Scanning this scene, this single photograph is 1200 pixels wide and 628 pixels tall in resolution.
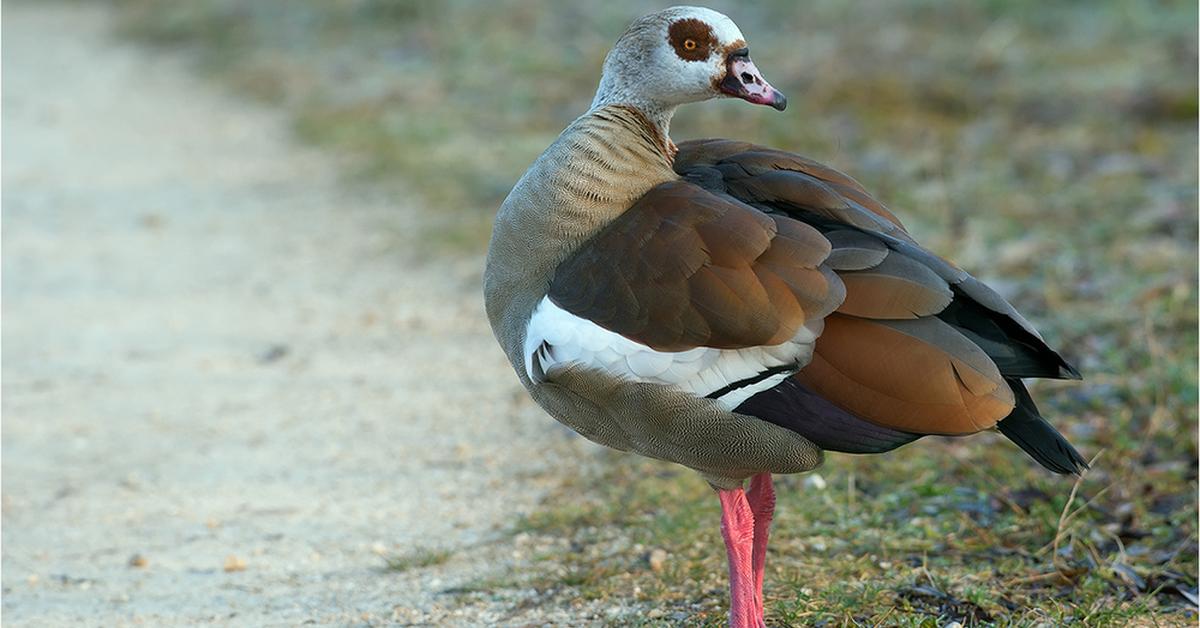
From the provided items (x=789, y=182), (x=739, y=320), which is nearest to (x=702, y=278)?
(x=739, y=320)

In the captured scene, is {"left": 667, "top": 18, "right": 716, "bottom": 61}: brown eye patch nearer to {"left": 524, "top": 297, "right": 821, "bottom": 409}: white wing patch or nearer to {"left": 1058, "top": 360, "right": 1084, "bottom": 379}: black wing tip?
{"left": 524, "top": 297, "right": 821, "bottom": 409}: white wing patch

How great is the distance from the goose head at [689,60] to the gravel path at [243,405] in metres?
1.34

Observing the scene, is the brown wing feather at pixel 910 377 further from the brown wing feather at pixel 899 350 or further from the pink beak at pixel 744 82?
the pink beak at pixel 744 82

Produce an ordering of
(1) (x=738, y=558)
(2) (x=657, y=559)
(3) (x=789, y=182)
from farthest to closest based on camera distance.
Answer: (2) (x=657, y=559), (3) (x=789, y=182), (1) (x=738, y=558)

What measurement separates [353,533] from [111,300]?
9.23ft

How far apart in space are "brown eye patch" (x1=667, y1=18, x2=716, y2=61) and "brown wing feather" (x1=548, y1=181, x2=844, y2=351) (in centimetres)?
40

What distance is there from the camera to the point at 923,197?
6926 mm

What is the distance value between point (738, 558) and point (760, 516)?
0.78 ft

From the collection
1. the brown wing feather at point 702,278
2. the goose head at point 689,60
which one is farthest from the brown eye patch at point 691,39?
the brown wing feather at point 702,278

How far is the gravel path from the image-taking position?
12.9 feet

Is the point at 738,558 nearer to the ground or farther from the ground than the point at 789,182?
nearer to the ground

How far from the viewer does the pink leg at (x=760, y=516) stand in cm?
338

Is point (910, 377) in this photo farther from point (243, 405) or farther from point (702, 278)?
point (243, 405)

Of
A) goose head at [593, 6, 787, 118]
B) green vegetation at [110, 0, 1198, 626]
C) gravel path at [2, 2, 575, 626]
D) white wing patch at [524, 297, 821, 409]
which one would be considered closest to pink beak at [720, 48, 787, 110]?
goose head at [593, 6, 787, 118]
